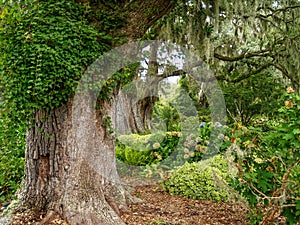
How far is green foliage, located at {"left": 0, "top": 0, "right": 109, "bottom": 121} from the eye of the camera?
2.60 m

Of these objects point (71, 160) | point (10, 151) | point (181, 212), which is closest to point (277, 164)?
point (181, 212)

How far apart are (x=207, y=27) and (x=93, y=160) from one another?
13.2ft

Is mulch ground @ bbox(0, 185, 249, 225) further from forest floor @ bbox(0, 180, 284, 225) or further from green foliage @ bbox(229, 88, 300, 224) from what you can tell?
green foliage @ bbox(229, 88, 300, 224)

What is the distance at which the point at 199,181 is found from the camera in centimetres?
431

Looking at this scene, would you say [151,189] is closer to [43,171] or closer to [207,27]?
[43,171]

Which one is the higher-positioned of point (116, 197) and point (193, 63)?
point (193, 63)

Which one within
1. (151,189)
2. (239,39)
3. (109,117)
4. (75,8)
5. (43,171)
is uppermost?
(239,39)

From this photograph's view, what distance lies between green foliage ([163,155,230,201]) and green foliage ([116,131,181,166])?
1.28 m

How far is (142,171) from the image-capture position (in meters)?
5.92

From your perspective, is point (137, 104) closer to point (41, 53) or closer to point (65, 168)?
point (65, 168)

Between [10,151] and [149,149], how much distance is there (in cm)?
329

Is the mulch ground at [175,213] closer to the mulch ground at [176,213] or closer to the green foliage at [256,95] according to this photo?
the mulch ground at [176,213]

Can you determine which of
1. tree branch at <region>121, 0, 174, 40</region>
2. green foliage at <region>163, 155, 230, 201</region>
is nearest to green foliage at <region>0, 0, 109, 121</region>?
tree branch at <region>121, 0, 174, 40</region>

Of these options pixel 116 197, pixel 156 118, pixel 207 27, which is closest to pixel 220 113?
pixel 156 118
